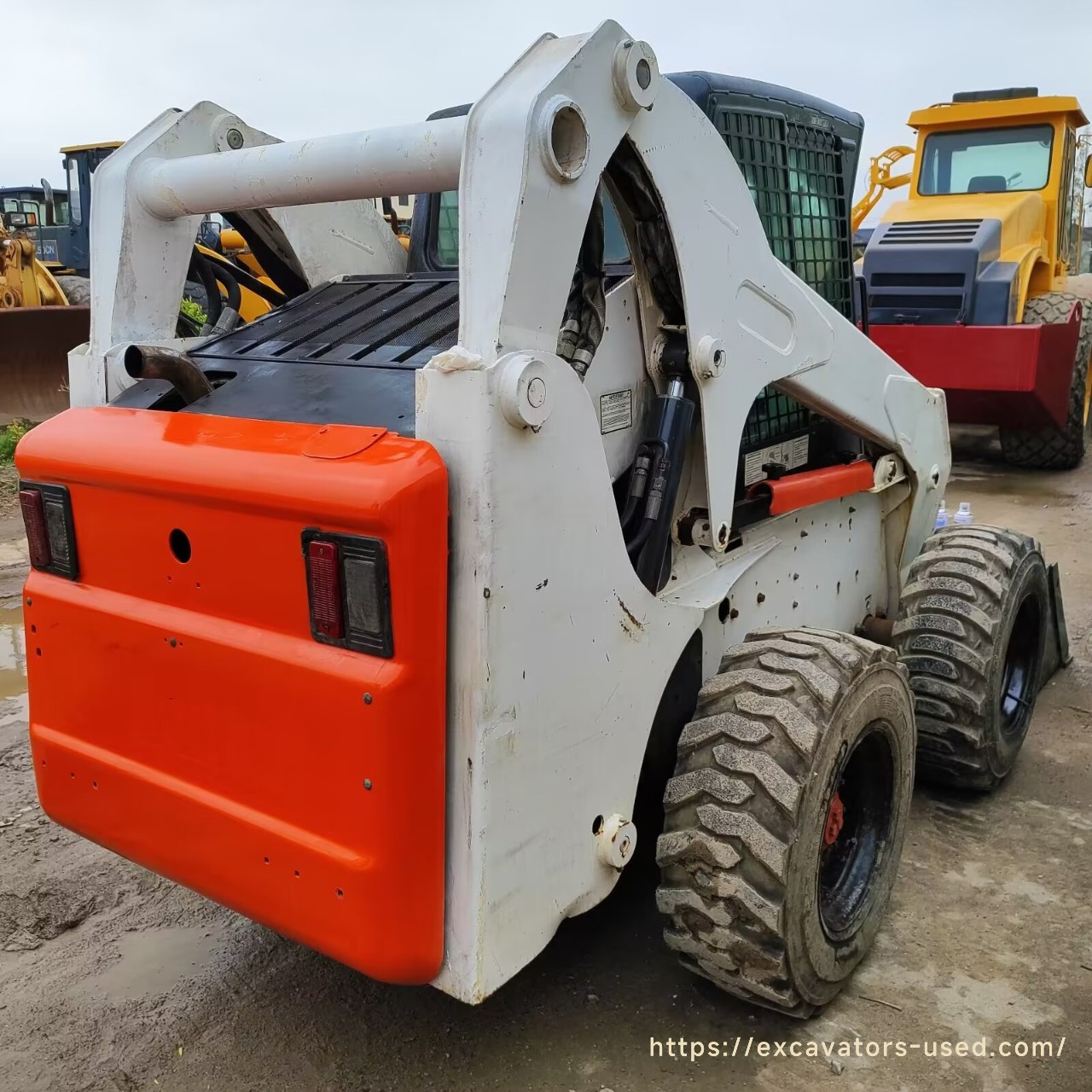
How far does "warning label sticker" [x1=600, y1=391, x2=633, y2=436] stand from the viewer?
220 cm

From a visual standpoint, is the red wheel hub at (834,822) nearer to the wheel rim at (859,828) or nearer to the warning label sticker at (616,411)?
the wheel rim at (859,828)

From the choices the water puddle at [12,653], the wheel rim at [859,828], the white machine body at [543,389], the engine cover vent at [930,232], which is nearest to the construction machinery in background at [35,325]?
the water puddle at [12,653]

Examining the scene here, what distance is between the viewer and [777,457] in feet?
9.52

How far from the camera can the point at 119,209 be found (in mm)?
2479

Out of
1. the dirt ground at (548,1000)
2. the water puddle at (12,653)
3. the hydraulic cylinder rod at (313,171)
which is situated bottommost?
the water puddle at (12,653)

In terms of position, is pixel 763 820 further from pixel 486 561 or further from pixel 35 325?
pixel 35 325

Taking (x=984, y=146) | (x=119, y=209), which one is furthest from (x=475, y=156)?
(x=984, y=146)

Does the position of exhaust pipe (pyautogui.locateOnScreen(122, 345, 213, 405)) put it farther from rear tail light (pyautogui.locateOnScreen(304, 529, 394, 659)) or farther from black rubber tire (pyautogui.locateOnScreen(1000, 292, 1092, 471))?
black rubber tire (pyautogui.locateOnScreen(1000, 292, 1092, 471))

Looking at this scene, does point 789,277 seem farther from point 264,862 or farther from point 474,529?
point 264,862

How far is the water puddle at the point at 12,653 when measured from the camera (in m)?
4.45

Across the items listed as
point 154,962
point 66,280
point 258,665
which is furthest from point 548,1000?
point 66,280

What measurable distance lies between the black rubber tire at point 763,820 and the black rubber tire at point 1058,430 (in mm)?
6711

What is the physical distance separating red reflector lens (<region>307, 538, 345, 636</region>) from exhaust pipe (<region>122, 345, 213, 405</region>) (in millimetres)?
699

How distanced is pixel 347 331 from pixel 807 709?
4.47 ft
